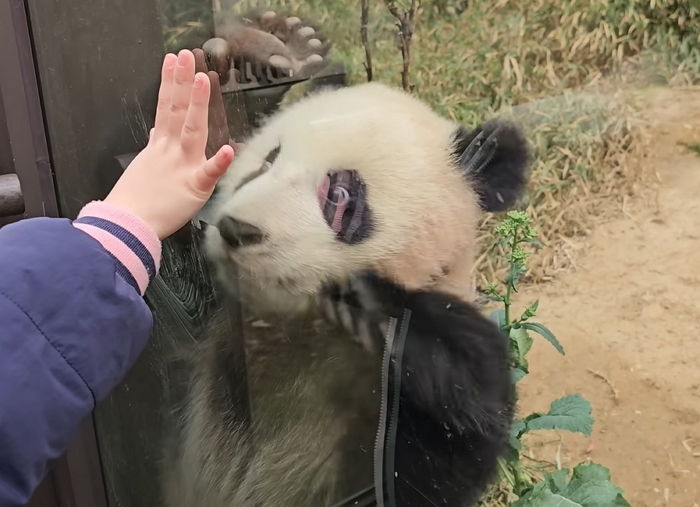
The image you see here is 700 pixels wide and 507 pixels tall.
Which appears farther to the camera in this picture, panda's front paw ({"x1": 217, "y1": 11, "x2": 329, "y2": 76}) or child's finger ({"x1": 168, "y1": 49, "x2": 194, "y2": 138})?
panda's front paw ({"x1": 217, "y1": 11, "x2": 329, "y2": 76})

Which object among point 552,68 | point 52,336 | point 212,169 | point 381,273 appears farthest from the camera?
point 381,273

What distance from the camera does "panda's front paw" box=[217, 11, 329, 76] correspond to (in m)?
1.20

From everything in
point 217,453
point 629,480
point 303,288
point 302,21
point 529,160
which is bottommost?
point 217,453

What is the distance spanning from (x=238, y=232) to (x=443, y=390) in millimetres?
413

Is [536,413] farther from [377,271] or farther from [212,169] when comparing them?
[212,169]

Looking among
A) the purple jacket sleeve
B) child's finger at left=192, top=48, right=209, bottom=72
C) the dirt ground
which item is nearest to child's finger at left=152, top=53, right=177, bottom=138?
child's finger at left=192, top=48, right=209, bottom=72

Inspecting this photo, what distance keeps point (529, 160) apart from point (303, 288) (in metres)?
0.42

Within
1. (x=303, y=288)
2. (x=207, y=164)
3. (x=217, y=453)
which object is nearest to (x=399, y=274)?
(x=303, y=288)

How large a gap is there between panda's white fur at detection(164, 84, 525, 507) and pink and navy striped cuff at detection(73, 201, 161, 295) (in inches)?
12.3

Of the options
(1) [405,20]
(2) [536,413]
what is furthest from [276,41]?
(2) [536,413]

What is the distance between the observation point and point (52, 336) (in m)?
0.81

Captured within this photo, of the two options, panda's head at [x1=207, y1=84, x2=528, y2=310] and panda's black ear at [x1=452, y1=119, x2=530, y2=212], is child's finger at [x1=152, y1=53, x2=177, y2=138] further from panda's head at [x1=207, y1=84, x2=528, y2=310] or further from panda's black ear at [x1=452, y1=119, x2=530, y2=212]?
panda's black ear at [x1=452, y1=119, x2=530, y2=212]

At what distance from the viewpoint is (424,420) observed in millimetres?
1193

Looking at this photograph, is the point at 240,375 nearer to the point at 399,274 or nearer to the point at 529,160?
the point at 399,274
